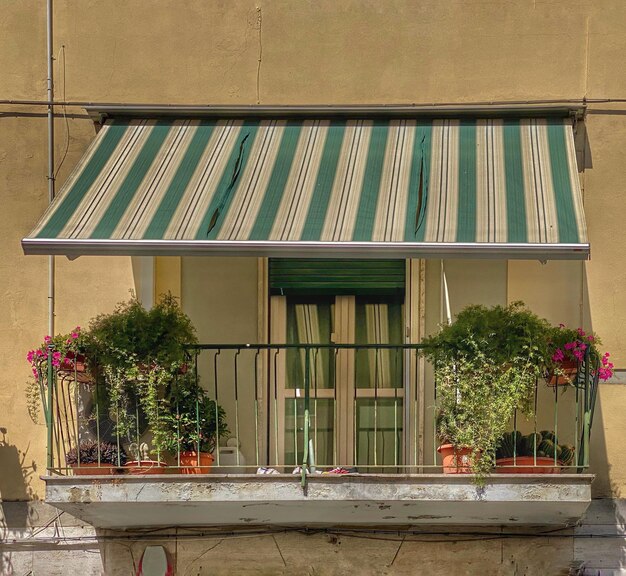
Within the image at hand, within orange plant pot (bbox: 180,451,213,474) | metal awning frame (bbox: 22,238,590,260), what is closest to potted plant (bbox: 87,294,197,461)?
orange plant pot (bbox: 180,451,213,474)

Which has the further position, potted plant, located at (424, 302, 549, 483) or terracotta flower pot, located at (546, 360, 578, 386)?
terracotta flower pot, located at (546, 360, 578, 386)

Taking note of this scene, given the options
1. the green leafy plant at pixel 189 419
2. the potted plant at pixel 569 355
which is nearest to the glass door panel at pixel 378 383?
the green leafy plant at pixel 189 419

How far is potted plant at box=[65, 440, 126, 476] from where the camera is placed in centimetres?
1087

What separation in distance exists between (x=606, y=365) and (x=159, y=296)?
3.58 meters

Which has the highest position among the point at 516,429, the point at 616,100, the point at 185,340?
the point at 616,100

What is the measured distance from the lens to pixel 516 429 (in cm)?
1115

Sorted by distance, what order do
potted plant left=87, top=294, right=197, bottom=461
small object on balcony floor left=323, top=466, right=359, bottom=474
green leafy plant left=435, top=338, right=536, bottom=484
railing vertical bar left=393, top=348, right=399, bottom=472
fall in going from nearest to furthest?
green leafy plant left=435, top=338, right=536, bottom=484 < potted plant left=87, top=294, right=197, bottom=461 < small object on balcony floor left=323, top=466, right=359, bottom=474 < railing vertical bar left=393, top=348, right=399, bottom=472

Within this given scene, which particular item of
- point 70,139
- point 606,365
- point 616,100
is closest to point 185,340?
point 70,139

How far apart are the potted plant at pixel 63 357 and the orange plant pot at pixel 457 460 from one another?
270cm

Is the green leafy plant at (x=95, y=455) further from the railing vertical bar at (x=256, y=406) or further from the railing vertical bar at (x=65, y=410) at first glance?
the railing vertical bar at (x=256, y=406)

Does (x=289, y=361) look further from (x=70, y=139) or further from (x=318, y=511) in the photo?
(x=70, y=139)

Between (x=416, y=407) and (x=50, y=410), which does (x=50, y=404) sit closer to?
(x=50, y=410)

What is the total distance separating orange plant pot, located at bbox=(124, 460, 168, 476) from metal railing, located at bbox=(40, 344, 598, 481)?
0.90ft

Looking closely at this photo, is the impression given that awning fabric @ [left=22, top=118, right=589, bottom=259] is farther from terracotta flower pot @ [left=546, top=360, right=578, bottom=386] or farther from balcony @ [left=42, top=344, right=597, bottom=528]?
terracotta flower pot @ [left=546, top=360, right=578, bottom=386]
